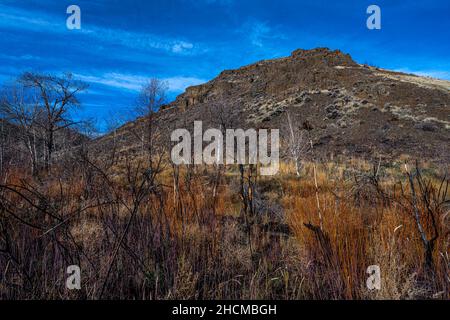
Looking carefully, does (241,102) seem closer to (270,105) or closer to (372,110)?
(270,105)

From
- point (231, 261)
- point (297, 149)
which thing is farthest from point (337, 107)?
point (231, 261)

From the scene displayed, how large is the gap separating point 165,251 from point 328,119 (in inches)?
1032

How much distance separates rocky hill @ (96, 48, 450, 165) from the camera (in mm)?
19031

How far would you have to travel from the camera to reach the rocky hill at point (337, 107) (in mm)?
19031

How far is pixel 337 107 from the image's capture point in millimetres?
27328

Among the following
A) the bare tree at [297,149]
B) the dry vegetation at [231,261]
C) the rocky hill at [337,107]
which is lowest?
the dry vegetation at [231,261]

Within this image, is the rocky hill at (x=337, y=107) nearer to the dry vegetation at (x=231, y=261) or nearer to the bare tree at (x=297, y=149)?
the bare tree at (x=297, y=149)

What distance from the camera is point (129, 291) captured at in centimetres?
197

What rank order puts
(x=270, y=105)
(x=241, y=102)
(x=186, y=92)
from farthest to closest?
(x=186, y=92) < (x=241, y=102) < (x=270, y=105)

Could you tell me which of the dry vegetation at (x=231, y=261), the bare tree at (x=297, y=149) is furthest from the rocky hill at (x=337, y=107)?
the dry vegetation at (x=231, y=261)

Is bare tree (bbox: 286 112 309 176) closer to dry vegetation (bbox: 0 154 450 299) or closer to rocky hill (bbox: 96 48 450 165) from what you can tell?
rocky hill (bbox: 96 48 450 165)

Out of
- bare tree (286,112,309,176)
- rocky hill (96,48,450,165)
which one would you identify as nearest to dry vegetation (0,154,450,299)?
rocky hill (96,48,450,165)

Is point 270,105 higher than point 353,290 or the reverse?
higher
